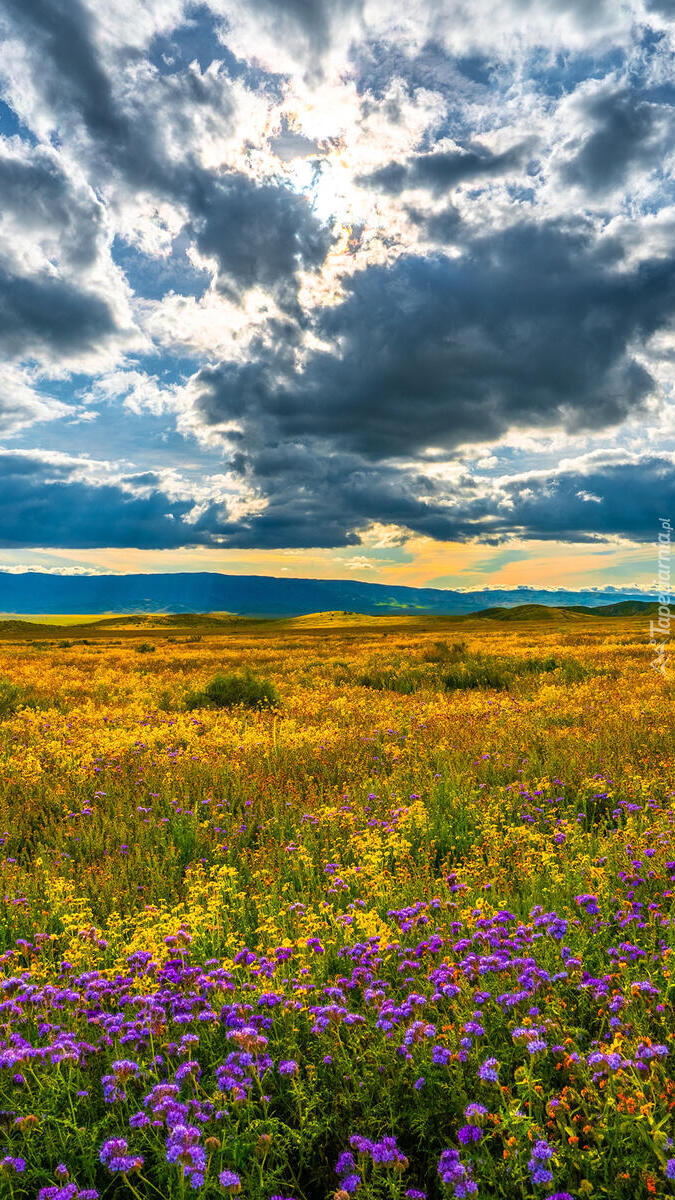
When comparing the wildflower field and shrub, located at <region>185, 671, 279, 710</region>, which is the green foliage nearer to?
shrub, located at <region>185, 671, 279, 710</region>

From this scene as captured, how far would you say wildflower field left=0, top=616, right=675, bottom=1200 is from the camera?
8.43 feet

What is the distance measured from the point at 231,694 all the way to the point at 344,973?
43.9 ft

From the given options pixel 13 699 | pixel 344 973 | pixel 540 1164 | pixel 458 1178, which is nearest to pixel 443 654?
pixel 13 699

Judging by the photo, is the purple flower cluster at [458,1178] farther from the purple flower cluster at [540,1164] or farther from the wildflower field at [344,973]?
the purple flower cluster at [540,1164]

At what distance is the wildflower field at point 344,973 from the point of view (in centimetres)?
257

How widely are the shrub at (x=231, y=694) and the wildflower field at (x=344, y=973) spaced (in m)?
6.60

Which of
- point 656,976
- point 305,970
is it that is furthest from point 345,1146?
point 656,976

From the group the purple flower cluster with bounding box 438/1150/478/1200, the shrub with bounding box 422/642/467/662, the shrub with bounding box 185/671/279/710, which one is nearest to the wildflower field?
the purple flower cluster with bounding box 438/1150/478/1200

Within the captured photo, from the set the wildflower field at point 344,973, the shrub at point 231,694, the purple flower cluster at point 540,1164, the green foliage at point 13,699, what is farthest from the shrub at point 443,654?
the purple flower cluster at point 540,1164

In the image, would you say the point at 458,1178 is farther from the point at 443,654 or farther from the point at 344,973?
the point at 443,654

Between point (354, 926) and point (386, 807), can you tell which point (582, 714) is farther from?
point (354, 926)

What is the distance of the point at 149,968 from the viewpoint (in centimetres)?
385

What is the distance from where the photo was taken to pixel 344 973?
4098 millimetres

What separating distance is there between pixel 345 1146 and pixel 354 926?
1.68m
